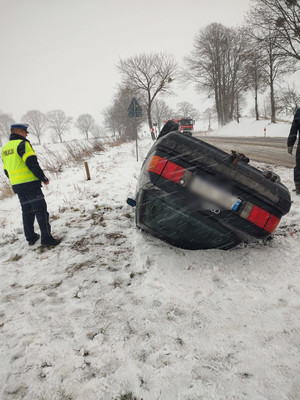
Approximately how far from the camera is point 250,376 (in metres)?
1.04

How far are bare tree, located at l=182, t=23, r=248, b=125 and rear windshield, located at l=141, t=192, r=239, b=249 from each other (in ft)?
100

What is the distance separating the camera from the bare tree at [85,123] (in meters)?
86.5

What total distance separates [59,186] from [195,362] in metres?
6.16

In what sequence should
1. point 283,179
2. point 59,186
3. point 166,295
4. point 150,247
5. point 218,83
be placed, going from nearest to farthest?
1. point 166,295
2. point 150,247
3. point 283,179
4. point 59,186
5. point 218,83

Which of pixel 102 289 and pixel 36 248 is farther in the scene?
pixel 36 248

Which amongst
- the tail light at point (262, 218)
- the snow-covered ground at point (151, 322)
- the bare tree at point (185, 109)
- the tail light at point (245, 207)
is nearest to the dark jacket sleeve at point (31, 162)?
the snow-covered ground at point (151, 322)

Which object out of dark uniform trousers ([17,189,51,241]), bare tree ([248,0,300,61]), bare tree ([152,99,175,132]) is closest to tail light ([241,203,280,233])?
dark uniform trousers ([17,189,51,241])

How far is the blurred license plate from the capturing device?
1.70 m

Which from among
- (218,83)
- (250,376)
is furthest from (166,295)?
(218,83)

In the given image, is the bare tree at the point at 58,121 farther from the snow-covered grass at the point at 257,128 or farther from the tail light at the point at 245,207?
the tail light at the point at 245,207

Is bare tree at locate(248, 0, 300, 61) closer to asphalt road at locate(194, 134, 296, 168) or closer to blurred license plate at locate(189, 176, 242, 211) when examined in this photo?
asphalt road at locate(194, 134, 296, 168)

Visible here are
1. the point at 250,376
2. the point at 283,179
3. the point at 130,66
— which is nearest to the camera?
the point at 250,376

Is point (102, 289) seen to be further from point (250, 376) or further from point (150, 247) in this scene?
point (250, 376)

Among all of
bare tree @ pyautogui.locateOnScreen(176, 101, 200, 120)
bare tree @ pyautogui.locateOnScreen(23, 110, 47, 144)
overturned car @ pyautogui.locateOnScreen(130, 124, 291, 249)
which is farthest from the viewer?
bare tree @ pyautogui.locateOnScreen(23, 110, 47, 144)
